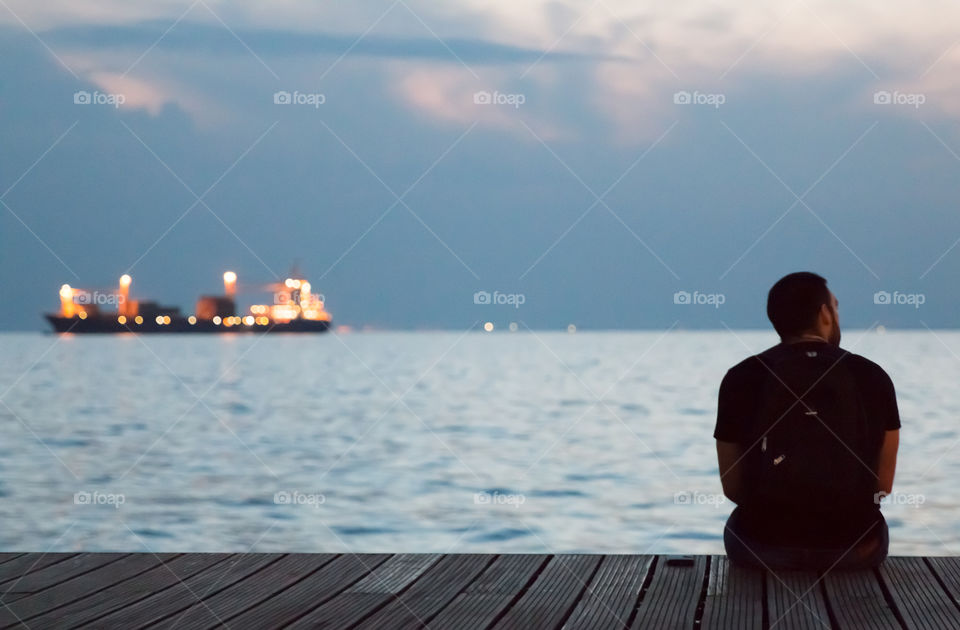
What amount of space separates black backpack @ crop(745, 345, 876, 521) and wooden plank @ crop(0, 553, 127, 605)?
2.70 m

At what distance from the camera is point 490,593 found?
13.2ft

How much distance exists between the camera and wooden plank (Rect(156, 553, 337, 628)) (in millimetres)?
3645

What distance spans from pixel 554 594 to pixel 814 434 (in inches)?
44.2

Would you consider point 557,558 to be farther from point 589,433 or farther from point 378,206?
point 378,206

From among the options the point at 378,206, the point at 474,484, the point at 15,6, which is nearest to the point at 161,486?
the point at 474,484

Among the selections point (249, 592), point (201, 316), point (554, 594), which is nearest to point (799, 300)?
point (554, 594)

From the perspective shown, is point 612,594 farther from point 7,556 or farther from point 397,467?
Answer: point 397,467

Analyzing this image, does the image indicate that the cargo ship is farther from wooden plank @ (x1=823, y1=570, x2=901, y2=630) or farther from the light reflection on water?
wooden plank @ (x1=823, y1=570, x2=901, y2=630)

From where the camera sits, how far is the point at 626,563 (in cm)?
451

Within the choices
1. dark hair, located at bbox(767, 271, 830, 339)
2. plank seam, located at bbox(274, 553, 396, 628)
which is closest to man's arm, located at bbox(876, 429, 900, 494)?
dark hair, located at bbox(767, 271, 830, 339)

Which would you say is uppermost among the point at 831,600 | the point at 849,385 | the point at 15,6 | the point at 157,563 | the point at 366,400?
the point at 15,6

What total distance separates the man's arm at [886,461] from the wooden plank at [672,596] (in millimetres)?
757

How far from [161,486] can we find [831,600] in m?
13.2

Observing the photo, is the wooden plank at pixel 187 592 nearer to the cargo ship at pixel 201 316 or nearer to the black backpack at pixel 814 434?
the black backpack at pixel 814 434
